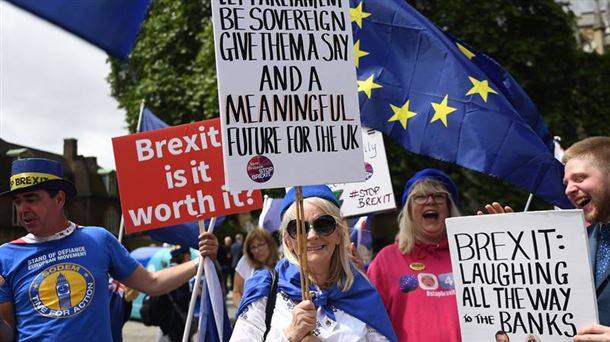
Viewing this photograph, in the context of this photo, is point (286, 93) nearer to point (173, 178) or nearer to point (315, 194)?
point (315, 194)

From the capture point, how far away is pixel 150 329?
→ 12.9 meters

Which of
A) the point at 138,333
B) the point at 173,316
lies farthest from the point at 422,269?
the point at 138,333

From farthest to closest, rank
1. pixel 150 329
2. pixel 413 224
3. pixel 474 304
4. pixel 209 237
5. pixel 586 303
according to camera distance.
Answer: pixel 150 329, pixel 209 237, pixel 413 224, pixel 474 304, pixel 586 303

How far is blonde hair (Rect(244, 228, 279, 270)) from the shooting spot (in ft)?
22.6

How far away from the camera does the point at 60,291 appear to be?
332 cm

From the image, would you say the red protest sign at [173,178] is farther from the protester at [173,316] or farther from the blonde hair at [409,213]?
the protester at [173,316]

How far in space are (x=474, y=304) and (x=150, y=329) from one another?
1109 cm

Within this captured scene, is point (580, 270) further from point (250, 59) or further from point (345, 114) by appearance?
point (250, 59)

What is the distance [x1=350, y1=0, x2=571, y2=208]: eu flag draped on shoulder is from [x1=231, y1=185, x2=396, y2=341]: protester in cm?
181

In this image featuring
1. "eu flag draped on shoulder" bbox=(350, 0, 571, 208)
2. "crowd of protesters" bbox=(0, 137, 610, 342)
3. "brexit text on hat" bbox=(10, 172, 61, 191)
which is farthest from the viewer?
"eu flag draped on shoulder" bbox=(350, 0, 571, 208)

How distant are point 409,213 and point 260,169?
123 centimetres

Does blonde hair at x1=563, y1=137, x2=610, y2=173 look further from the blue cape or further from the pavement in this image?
the pavement

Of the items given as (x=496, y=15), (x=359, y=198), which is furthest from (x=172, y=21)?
(x=359, y=198)

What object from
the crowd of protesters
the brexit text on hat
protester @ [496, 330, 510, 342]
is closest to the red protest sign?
the crowd of protesters
